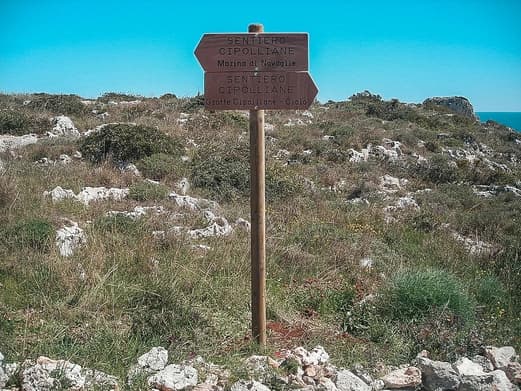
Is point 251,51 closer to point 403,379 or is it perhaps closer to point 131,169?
point 403,379

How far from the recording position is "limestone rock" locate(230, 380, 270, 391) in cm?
349

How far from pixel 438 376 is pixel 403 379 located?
262mm

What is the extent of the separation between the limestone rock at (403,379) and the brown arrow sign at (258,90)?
7.50 ft

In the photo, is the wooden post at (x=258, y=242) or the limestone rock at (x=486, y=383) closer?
the limestone rock at (x=486, y=383)

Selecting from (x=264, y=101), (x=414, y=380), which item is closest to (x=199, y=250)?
(x=264, y=101)

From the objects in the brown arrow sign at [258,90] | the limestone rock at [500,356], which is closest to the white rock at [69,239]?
the brown arrow sign at [258,90]

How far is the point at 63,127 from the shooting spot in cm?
1600

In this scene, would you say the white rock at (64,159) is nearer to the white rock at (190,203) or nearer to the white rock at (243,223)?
the white rock at (190,203)

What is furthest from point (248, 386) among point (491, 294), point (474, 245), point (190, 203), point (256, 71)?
point (474, 245)

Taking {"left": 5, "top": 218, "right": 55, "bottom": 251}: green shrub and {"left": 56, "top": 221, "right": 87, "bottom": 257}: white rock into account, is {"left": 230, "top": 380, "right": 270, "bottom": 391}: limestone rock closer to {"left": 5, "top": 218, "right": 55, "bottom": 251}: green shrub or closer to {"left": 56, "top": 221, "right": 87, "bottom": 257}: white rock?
{"left": 56, "top": 221, "right": 87, "bottom": 257}: white rock

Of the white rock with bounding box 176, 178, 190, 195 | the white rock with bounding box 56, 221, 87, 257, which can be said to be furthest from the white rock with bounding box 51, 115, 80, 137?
the white rock with bounding box 56, 221, 87, 257

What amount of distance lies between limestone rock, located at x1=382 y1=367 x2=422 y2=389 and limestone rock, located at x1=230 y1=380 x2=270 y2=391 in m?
1.00

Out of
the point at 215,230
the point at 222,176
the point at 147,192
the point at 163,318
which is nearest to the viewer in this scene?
the point at 163,318

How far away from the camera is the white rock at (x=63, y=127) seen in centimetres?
1559
